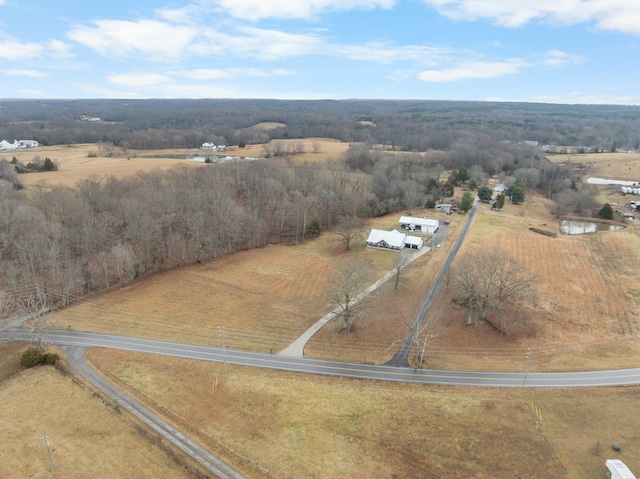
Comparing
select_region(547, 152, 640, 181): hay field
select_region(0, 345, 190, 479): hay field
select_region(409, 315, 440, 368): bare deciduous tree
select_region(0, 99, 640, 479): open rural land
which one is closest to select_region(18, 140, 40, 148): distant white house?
select_region(0, 99, 640, 479): open rural land

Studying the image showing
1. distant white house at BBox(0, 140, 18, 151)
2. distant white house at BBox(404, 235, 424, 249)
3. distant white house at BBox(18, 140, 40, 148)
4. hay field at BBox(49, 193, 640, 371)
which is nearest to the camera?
hay field at BBox(49, 193, 640, 371)

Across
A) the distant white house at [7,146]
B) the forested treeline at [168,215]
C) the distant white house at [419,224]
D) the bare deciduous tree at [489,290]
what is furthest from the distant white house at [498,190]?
the distant white house at [7,146]

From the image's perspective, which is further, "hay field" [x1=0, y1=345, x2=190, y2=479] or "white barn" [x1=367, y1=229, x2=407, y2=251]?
"white barn" [x1=367, y1=229, x2=407, y2=251]

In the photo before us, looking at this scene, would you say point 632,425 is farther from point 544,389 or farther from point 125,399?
point 125,399

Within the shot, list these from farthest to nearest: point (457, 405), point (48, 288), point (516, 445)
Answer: point (48, 288) → point (457, 405) → point (516, 445)

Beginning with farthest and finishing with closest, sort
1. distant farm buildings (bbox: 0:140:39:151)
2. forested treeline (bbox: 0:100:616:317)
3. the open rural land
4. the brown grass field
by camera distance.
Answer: distant farm buildings (bbox: 0:140:39:151) → forested treeline (bbox: 0:100:616:317) → the open rural land → the brown grass field

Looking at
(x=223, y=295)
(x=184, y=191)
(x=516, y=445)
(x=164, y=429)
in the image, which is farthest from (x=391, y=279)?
(x=184, y=191)

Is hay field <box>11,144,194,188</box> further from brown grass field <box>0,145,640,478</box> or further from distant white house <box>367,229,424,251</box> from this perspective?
distant white house <box>367,229,424,251</box>

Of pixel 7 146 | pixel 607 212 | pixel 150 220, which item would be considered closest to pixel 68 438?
pixel 150 220
